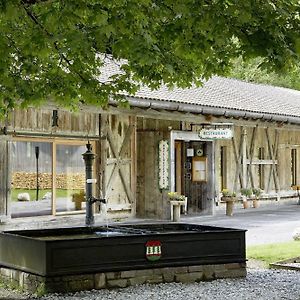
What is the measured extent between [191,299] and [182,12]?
3.30 metres

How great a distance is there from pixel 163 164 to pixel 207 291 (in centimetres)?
992

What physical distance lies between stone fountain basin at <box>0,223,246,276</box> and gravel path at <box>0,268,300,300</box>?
1.00 ft

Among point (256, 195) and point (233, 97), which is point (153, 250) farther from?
point (233, 97)

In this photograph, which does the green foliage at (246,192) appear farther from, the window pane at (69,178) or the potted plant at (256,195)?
the window pane at (69,178)

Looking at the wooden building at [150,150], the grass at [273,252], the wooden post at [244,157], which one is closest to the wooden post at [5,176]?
the wooden building at [150,150]

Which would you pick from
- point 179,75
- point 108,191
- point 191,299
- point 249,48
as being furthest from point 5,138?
point 249,48

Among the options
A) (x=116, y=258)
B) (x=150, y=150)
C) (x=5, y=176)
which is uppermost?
(x=150, y=150)

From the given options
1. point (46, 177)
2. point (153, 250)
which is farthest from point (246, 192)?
point (153, 250)

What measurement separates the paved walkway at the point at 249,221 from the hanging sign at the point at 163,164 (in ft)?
3.65

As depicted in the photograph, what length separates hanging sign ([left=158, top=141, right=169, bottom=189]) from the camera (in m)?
18.2

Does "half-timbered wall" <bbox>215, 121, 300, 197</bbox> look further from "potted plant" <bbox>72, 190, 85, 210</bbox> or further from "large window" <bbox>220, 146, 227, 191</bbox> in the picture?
"potted plant" <bbox>72, 190, 85, 210</bbox>

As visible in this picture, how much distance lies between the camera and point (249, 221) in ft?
59.3

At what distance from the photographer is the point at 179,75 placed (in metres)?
8.95

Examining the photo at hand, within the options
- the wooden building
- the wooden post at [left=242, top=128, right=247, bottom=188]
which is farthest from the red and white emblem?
the wooden post at [left=242, top=128, right=247, bottom=188]
